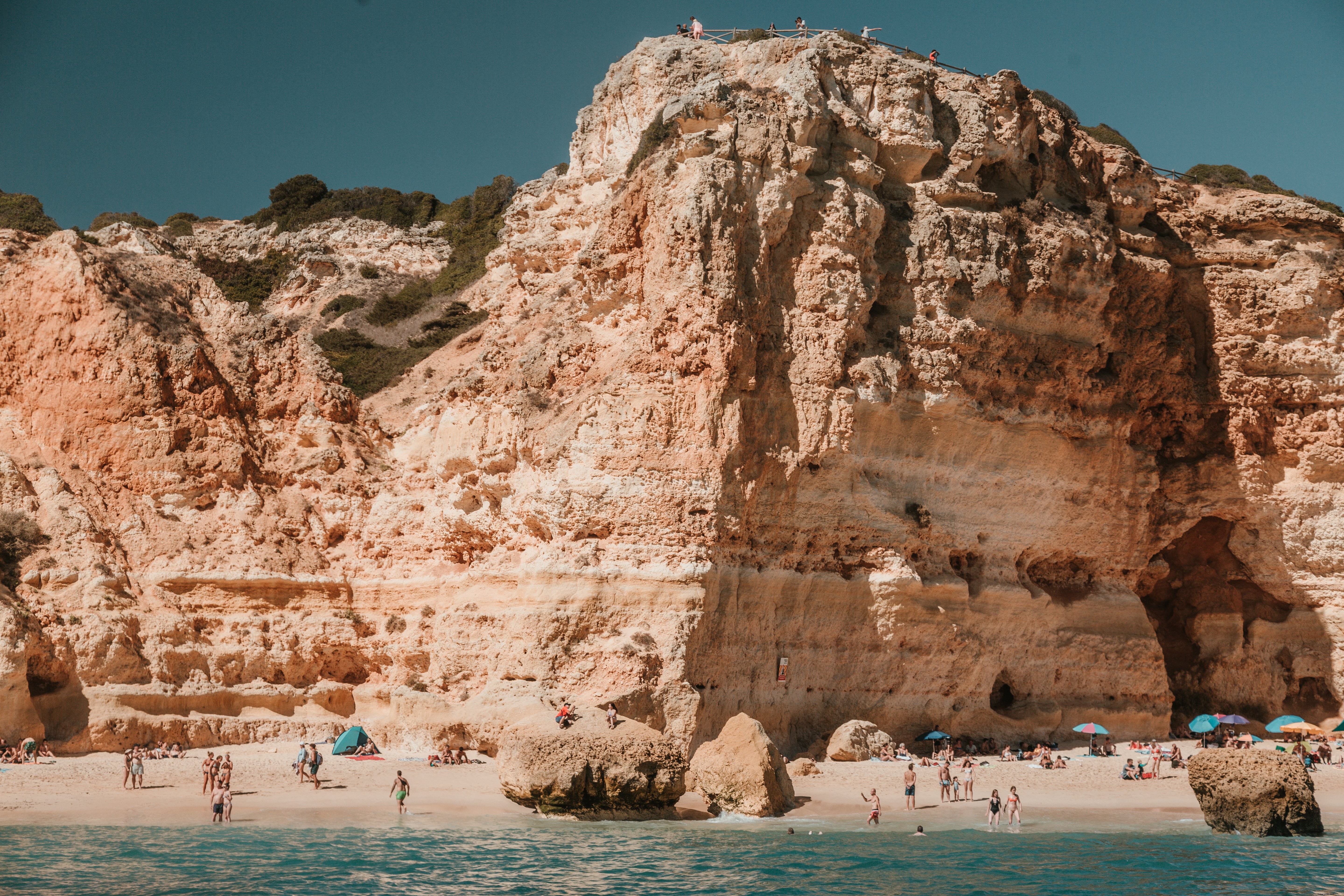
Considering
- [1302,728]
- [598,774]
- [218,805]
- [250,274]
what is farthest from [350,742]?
[250,274]

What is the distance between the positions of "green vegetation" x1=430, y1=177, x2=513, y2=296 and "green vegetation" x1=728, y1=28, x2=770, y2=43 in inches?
477

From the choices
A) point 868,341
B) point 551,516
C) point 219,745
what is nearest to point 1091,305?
→ point 868,341

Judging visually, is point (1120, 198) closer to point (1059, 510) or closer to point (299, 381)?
point (1059, 510)

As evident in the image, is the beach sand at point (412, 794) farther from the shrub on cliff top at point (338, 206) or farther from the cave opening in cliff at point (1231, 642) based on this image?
the shrub on cliff top at point (338, 206)

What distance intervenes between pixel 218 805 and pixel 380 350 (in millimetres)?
21053

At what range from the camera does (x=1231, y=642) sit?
3347 cm

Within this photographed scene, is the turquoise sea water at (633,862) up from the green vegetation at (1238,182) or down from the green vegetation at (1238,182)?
down

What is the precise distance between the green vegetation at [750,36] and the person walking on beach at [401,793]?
1927 centimetres

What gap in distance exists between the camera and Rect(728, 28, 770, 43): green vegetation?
102ft

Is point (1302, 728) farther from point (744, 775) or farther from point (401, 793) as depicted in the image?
point (401, 793)

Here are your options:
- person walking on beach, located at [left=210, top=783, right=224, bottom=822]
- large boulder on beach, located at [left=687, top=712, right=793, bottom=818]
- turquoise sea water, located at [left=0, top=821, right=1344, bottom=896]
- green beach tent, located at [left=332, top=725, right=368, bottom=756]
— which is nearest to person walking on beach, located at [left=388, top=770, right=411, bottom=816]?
turquoise sea water, located at [left=0, top=821, right=1344, bottom=896]

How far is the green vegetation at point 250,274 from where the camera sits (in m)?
47.3

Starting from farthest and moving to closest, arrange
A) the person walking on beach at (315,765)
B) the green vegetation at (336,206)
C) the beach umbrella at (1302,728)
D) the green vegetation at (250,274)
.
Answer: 1. the green vegetation at (336,206)
2. the green vegetation at (250,274)
3. the beach umbrella at (1302,728)
4. the person walking on beach at (315,765)

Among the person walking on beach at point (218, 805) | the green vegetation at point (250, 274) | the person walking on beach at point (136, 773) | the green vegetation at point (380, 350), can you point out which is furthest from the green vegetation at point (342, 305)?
the person walking on beach at point (218, 805)
